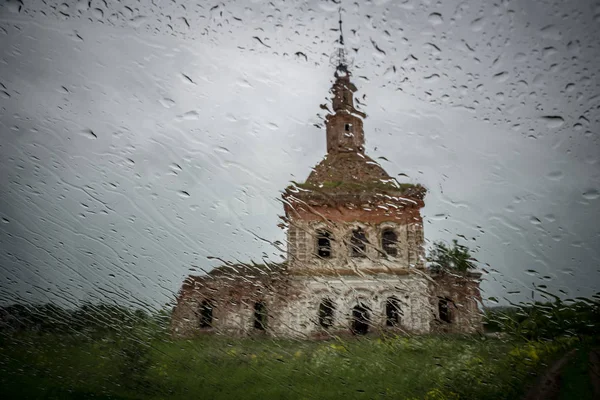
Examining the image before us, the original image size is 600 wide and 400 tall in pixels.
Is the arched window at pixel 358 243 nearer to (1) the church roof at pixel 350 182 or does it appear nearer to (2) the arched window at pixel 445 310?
(1) the church roof at pixel 350 182

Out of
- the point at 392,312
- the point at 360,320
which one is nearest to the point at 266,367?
the point at 360,320

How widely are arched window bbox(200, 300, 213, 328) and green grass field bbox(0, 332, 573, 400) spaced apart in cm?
19

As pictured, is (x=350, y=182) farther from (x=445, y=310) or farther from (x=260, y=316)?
(x=260, y=316)

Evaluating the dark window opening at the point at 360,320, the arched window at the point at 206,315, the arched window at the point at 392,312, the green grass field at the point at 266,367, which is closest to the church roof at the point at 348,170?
the arched window at the point at 392,312

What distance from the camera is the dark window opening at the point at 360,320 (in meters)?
3.13

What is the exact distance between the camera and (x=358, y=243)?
3.33 m

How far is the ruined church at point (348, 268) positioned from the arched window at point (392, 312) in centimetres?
1

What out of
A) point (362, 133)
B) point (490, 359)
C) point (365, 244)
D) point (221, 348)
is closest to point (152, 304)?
point (221, 348)

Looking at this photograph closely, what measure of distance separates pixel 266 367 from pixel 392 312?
5.45ft

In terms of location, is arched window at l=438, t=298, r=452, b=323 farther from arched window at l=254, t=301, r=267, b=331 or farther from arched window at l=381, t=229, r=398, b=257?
arched window at l=254, t=301, r=267, b=331

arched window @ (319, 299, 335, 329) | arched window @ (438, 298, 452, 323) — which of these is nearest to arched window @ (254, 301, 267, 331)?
arched window @ (319, 299, 335, 329)

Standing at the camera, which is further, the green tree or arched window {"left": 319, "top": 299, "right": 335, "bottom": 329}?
arched window {"left": 319, "top": 299, "right": 335, "bottom": 329}

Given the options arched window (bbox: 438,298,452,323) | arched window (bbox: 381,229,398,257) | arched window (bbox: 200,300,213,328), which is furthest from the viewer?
arched window (bbox: 200,300,213,328)

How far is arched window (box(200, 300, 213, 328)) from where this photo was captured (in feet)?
14.6
